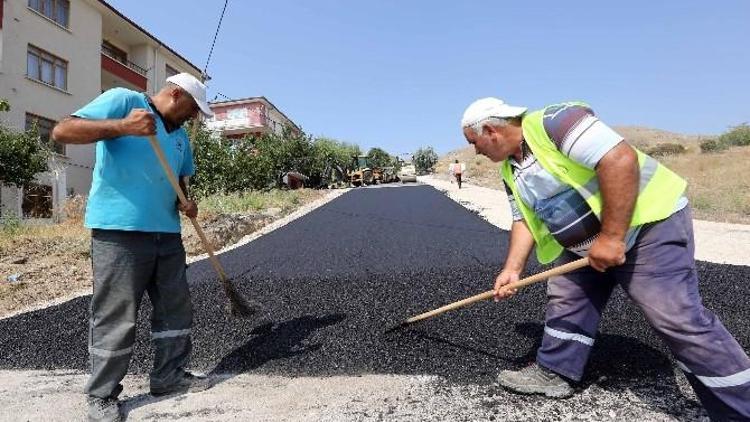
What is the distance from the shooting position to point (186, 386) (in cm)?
224

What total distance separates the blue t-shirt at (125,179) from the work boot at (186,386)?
0.68 meters

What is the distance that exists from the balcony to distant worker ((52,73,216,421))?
1601 cm

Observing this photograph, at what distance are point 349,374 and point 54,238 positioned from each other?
6177 millimetres

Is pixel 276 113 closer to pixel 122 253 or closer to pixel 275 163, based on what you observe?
pixel 275 163

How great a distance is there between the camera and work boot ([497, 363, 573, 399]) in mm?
2041

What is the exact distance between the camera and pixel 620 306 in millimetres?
Result: 2969

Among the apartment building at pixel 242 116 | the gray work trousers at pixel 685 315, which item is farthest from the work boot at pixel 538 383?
the apartment building at pixel 242 116

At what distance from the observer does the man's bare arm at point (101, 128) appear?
6.21 ft

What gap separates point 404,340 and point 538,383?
2.55 feet

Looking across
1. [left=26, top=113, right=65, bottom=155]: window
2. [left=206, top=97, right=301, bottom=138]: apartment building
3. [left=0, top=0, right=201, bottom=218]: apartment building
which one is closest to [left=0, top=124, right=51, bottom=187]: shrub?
[left=0, top=0, right=201, bottom=218]: apartment building

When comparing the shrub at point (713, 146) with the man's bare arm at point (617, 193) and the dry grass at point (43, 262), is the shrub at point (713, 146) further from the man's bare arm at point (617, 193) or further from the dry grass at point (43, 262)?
the man's bare arm at point (617, 193)

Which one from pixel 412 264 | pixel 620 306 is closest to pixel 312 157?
pixel 412 264

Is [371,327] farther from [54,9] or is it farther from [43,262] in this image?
[54,9]

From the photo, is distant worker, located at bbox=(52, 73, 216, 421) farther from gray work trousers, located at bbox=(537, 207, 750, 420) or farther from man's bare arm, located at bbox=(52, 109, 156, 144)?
gray work trousers, located at bbox=(537, 207, 750, 420)
